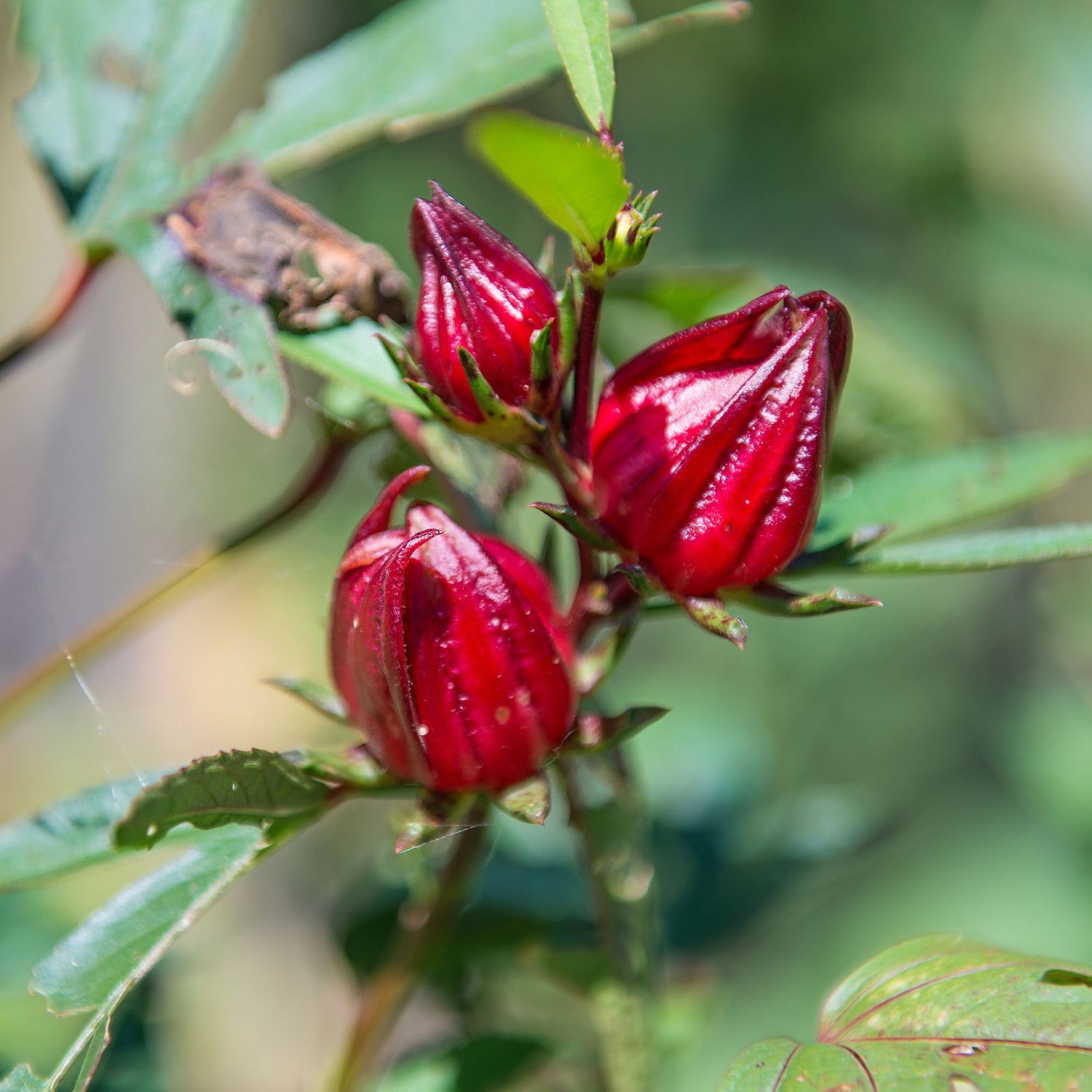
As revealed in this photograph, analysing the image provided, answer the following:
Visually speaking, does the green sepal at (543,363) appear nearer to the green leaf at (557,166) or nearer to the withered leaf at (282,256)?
the green leaf at (557,166)

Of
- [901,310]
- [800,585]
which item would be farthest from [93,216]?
[901,310]

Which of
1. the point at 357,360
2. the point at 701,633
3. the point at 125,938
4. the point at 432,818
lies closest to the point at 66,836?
the point at 125,938

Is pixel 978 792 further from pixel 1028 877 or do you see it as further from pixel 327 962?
pixel 327 962

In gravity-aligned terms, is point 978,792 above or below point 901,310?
below

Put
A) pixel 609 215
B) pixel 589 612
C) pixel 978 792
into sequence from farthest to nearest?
pixel 978 792 → pixel 589 612 → pixel 609 215

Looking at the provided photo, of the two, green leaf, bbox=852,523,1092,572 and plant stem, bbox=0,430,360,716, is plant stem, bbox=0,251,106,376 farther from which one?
green leaf, bbox=852,523,1092,572

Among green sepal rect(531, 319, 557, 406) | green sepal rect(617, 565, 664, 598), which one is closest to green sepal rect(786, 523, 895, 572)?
green sepal rect(617, 565, 664, 598)

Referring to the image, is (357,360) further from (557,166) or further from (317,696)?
(557,166)

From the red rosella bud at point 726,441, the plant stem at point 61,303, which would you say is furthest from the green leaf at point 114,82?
the red rosella bud at point 726,441
